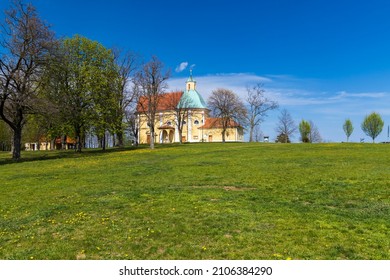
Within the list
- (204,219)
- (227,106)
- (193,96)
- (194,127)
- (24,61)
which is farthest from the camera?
(193,96)

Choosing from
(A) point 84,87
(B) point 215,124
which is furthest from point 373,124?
(A) point 84,87

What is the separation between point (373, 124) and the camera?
82.9 meters

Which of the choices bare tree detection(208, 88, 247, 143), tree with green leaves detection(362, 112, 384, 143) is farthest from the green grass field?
tree with green leaves detection(362, 112, 384, 143)

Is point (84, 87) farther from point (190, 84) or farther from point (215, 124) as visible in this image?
point (190, 84)

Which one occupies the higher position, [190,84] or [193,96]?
[190,84]

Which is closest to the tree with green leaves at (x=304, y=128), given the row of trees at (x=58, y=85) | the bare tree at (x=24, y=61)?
the row of trees at (x=58, y=85)

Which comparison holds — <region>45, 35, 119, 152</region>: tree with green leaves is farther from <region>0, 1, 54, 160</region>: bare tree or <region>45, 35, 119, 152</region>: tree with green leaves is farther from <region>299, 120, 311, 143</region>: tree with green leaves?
<region>299, 120, 311, 143</region>: tree with green leaves

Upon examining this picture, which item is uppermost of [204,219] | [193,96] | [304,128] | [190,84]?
[190,84]

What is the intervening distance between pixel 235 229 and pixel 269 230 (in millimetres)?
785

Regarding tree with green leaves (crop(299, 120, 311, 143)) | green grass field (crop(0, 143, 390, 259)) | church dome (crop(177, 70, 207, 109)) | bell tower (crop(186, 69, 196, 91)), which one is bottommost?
green grass field (crop(0, 143, 390, 259))

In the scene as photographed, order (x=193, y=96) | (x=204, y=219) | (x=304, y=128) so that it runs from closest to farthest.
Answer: (x=204, y=219) < (x=193, y=96) < (x=304, y=128)

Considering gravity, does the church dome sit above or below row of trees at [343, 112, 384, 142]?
above

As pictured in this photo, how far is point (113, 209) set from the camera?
953 centimetres

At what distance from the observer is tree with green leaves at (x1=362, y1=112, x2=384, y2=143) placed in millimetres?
82250
